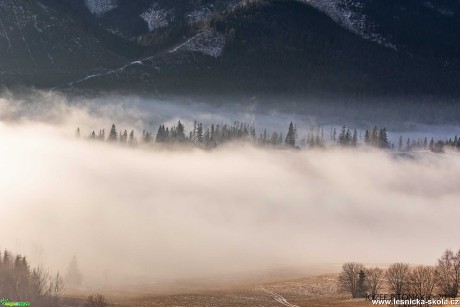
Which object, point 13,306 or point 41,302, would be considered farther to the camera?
point 41,302

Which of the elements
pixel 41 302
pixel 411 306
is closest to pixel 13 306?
pixel 41 302

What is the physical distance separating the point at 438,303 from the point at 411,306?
678 centimetres

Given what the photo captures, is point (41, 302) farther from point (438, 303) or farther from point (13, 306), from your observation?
point (438, 303)

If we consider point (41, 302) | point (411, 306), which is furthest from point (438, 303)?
point (41, 302)

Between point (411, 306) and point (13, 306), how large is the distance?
96.7 metres

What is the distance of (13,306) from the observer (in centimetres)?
18612

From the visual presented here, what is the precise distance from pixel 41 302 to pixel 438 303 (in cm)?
9910

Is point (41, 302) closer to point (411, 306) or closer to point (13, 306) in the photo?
point (13, 306)

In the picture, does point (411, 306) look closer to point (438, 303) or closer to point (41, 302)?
point (438, 303)

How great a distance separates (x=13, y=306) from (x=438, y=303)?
103334 millimetres

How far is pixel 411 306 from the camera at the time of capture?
656ft

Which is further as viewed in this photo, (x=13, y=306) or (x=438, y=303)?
(x=438, y=303)

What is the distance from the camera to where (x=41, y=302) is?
199750mm

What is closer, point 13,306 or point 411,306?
point 13,306
